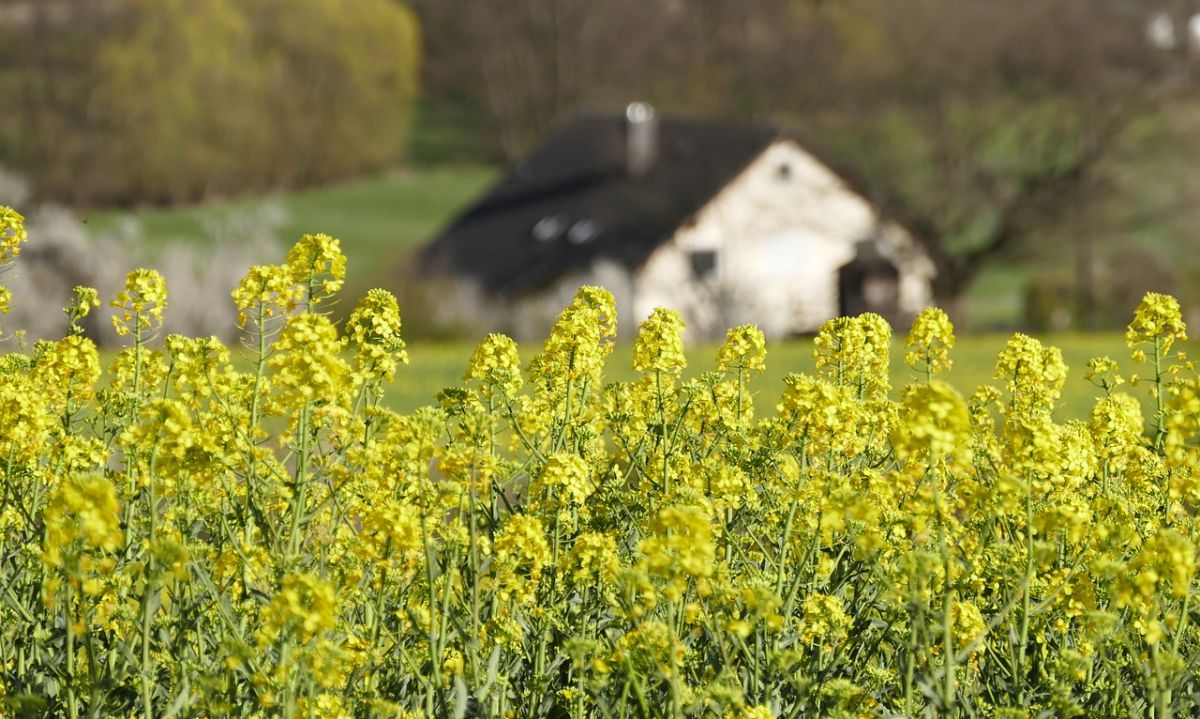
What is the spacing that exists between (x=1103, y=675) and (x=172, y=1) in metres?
72.5

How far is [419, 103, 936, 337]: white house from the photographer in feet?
130

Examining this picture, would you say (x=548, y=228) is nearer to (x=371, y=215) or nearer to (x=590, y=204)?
(x=590, y=204)

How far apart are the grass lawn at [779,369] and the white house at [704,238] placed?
8.71 meters

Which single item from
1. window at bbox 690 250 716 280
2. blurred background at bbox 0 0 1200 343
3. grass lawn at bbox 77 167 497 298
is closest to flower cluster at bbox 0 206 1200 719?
blurred background at bbox 0 0 1200 343

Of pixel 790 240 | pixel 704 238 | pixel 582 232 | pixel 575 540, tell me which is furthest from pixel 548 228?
pixel 575 540

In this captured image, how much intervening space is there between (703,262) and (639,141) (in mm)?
6032

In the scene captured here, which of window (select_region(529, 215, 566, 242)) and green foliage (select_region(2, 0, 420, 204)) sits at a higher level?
green foliage (select_region(2, 0, 420, 204))

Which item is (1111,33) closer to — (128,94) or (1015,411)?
(128,94)

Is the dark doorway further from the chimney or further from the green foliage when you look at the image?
the green foliage

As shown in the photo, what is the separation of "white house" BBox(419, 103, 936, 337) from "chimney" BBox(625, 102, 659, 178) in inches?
1.7

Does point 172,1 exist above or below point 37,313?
above

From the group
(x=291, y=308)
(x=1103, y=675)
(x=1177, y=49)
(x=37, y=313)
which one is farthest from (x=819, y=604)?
(x=1177, y=49)

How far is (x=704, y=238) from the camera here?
135 ft

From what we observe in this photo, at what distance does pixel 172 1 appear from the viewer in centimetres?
7150
